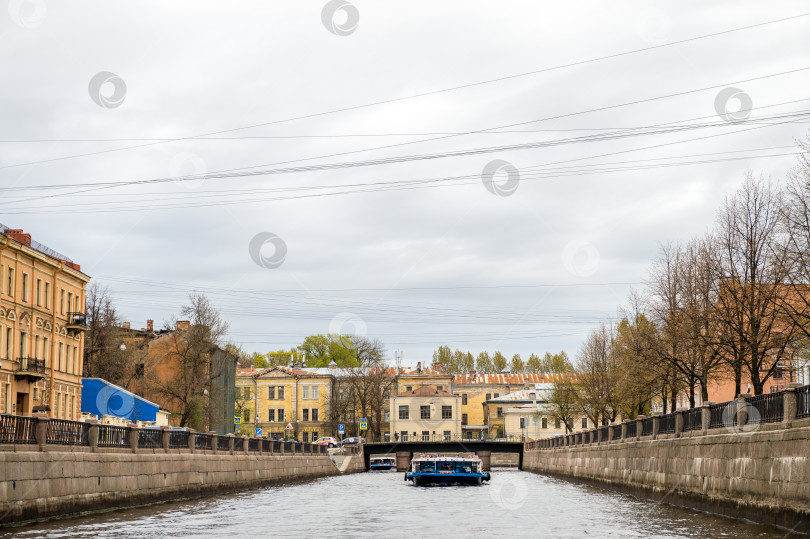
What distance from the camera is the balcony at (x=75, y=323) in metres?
63.7

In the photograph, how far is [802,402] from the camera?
22.0m

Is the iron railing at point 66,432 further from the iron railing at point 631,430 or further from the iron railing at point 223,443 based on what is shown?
the iron railing at point 631,430

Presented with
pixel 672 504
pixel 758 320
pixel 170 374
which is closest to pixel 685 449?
pixel 672 504

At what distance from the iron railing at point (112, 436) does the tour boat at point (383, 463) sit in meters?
80.7

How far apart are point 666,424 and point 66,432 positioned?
22652 millimetres

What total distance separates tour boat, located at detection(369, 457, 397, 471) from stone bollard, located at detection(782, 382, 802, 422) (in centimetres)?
9034

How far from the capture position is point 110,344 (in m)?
83.6

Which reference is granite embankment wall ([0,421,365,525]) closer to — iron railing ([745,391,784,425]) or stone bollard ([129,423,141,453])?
stone bollard ([129,423,141,453])

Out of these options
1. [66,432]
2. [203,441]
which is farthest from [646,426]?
[66,432]

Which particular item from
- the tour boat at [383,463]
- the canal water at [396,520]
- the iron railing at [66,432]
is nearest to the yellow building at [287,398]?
the tour boat at [383,463]

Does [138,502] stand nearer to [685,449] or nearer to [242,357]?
[685,449]

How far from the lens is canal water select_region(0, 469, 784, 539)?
22344 millimetres

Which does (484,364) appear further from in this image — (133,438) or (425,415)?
(133,438)

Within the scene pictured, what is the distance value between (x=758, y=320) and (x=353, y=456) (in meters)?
56.9
